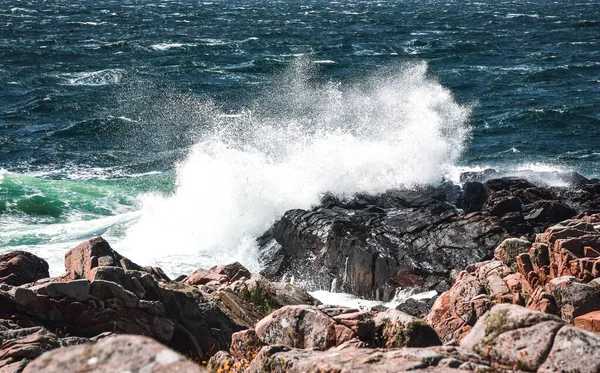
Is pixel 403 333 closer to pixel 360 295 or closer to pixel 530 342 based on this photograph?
pixel 530 342

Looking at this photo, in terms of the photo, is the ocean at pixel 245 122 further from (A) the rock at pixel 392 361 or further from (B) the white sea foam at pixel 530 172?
(A) the rock at pixel 392 361

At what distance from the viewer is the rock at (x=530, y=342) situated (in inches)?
273

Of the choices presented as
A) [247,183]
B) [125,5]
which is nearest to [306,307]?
[247,183]

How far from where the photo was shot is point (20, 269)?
1752cm

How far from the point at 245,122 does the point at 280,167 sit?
13.6 meters

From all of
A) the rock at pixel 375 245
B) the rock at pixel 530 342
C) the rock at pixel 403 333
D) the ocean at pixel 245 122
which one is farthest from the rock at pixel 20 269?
the rock at pixel 530 342

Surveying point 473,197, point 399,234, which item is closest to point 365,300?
point 399,234

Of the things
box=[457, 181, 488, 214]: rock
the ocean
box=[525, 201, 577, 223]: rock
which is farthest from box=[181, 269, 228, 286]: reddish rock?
box=[457, 181, 488, 214]: rock

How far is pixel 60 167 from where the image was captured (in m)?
38.5

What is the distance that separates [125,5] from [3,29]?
50.0 m

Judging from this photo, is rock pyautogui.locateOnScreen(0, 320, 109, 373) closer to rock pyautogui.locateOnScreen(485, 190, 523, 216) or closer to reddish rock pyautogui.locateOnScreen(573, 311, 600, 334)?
reddish rock pyautogui.locateOnScreen(573, 311, 600, 334)

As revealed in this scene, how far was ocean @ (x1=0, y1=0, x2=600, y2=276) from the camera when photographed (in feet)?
102

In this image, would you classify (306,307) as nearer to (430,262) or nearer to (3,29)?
(430,262)

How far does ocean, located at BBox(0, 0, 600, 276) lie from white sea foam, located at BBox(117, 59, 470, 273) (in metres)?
0.10
